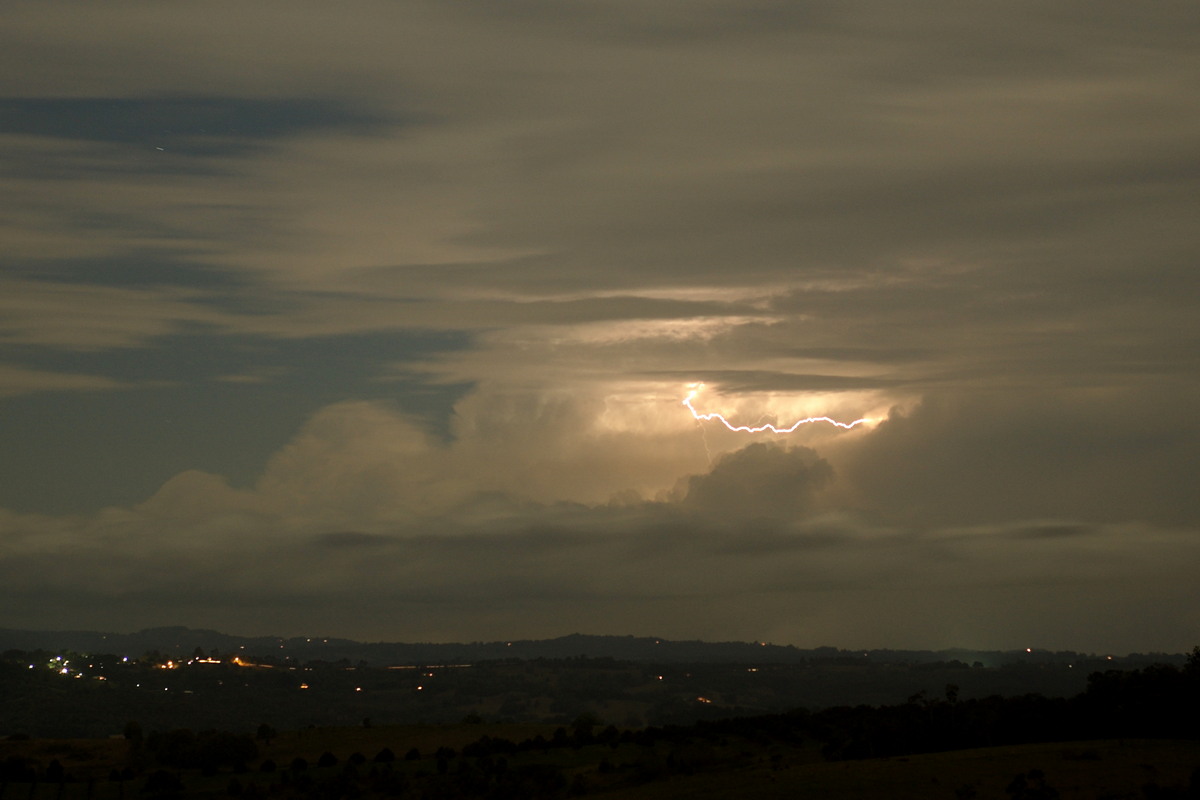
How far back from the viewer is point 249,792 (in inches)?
2847

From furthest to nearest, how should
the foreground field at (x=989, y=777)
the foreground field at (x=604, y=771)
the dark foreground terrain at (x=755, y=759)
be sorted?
the dark foreground terrain at (x=755, y=759)
the foreground field at (x=604, y=771)
the foreground field at (x=989, y=777)

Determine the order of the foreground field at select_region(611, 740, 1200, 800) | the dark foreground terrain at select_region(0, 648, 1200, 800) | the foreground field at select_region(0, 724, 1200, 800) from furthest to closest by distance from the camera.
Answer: the dark foreground terrain at select_region(0, 648, 1200, 800) < the foreground field at select_region(0, 724, 1200, 800) < the foreground field at select_region(611, 740, 1200, 800)

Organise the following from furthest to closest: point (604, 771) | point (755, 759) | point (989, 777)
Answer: point (604, 771) → point (755, 759) → point (989, 777)

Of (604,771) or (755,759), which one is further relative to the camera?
(604,771)

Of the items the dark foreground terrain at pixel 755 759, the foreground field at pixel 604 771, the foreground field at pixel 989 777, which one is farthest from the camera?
the dark foreground terrain at pixel 755 759

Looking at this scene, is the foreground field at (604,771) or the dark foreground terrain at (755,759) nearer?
the foreground field at (604,771)

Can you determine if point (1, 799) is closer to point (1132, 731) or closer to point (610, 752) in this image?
point (610, 752)

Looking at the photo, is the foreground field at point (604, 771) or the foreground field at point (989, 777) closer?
the foreground field at point (989, 777)

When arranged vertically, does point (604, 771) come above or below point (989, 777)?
below

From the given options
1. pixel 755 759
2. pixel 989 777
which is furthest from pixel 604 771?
pixel 989 777

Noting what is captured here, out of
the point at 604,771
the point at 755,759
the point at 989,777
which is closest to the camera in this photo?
the point at 989,777

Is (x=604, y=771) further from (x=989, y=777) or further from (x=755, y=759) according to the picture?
(x=989, y=777)

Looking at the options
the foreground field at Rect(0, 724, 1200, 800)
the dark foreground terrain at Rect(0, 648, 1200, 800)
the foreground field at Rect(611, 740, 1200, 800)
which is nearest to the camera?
the foreground field at Rect(611, 740, 1200, 800)

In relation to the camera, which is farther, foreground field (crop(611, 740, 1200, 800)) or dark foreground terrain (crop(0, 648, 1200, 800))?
dark foreground terrain (crop(0, 648, 1200, 800))
